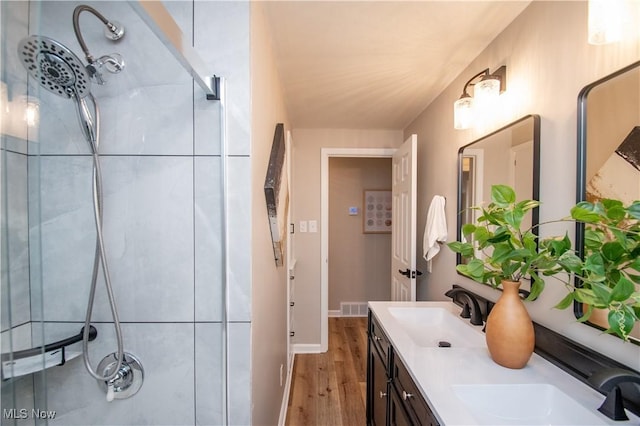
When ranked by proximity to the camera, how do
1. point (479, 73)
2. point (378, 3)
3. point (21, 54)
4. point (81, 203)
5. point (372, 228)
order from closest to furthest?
point (21, 54) → point (81, 203) → point (378, 3) → point (479, 73) → point (372, 228)

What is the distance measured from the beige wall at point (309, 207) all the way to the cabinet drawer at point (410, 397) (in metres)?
1.69

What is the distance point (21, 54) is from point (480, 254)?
6.18 feet

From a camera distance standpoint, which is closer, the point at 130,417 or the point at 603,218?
the point at 603,218

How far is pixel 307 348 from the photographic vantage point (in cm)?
289

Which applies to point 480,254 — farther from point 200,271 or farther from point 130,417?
point 130,417

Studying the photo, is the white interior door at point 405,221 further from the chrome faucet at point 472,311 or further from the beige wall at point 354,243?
the beige wall at point 354,243

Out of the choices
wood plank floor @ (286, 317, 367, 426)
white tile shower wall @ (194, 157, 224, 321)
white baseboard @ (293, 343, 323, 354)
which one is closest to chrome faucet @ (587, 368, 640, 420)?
white tile shower wall @ (194, 157, 224, 321)

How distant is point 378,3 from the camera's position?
1.18 metres

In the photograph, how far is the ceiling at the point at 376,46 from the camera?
121 cm

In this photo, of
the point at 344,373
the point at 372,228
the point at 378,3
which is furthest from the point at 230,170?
the point at 372,228

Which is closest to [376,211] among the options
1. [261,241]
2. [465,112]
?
[465,112]

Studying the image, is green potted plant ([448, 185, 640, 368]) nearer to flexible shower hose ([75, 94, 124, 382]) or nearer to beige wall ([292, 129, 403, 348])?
flexible shower hose ([75, 94, 124, 382])

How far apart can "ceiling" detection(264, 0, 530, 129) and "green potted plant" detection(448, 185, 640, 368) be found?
912mm

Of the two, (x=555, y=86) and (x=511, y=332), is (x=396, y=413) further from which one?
(x=555, y=86)
